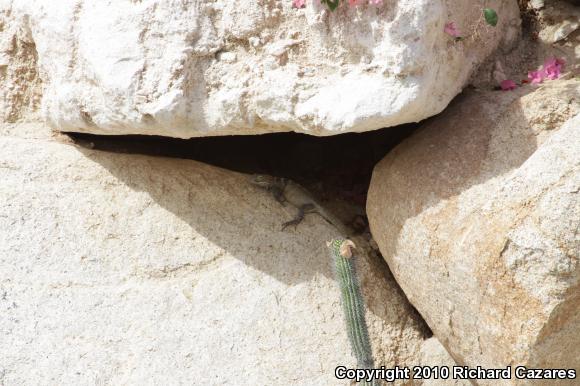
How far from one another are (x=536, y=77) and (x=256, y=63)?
1209 mm

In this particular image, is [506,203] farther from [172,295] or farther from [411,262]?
[172,295]

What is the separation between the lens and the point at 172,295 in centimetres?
307

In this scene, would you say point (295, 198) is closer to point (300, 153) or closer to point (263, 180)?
point (263, 180)

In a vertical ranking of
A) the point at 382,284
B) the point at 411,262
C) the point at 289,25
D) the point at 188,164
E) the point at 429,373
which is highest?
the point at 289,25

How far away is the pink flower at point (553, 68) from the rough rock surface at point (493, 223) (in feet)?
0.51

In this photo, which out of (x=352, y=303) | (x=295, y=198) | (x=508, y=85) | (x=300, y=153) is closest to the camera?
(x=352, y=303)

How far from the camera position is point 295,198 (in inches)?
138

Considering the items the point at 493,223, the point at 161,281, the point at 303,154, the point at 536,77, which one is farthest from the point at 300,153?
the point at 493,223

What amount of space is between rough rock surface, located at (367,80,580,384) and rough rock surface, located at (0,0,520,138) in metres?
0.25

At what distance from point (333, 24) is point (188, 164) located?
1.15m

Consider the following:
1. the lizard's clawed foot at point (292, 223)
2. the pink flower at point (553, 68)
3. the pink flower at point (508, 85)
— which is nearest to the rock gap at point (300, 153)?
the lizard's clawed foot at point (292, 223)

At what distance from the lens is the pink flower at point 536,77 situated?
10.1 ft

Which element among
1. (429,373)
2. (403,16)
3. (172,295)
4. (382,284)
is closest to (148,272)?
(172,295)

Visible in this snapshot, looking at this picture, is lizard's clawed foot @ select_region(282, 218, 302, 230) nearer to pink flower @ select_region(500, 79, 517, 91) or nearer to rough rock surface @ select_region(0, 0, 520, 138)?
rough rock surface @ select_region(0, 0, 520, 138)
